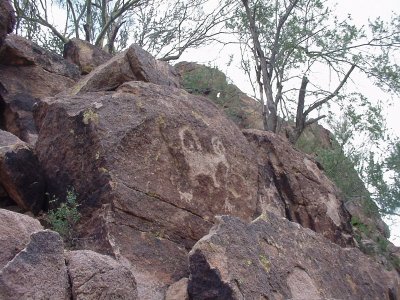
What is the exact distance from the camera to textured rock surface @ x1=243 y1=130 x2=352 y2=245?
8023 mm

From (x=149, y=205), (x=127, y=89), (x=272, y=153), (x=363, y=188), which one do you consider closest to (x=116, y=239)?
(x=149, y=205)

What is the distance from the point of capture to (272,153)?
826 cm

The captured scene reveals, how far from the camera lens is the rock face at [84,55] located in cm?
1171

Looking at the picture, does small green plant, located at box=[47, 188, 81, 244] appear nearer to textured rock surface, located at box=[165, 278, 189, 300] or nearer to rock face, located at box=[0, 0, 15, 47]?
textured rock surface, located at box=[165, 278, 189, 300]

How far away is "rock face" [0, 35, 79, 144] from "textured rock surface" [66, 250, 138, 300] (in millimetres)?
4527

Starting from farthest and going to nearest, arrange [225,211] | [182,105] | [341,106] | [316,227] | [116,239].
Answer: [341,106] → [316,227] → [182,105] → [225,211] → [116,239]

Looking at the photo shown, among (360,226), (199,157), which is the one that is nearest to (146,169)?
(199,157)

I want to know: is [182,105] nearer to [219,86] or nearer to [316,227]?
[316,227]

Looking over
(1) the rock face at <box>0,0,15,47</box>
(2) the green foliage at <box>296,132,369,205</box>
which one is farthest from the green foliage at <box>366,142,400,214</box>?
(1) the rock face at <box>0,0,15,47</box>

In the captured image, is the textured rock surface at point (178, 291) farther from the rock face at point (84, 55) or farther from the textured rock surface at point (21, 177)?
the rock face at point (84, 55)

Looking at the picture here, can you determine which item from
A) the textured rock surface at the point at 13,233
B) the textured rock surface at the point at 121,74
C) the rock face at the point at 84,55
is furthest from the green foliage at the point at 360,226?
the textured rock surface at the point at 13,233

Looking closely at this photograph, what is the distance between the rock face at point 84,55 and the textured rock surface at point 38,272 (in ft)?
25.2

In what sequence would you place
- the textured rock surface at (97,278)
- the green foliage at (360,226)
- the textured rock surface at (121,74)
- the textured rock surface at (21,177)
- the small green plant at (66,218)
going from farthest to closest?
the green foliage at (360,226) < the textured rock surface at (121,74) < the textured rock surface at (21,177) < the small green plant at (66,218) < the textured rock surface at (97,278)

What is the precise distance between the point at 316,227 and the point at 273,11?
6.95 meters
